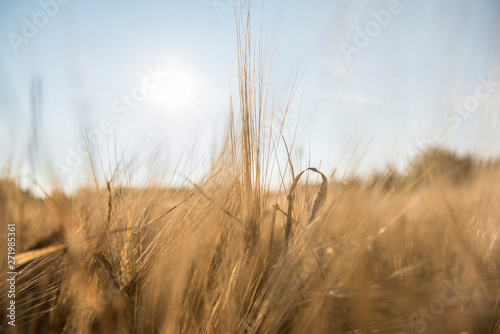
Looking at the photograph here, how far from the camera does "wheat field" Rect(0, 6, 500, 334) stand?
52 cm

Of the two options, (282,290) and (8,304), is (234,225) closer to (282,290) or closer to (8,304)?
(282,290)

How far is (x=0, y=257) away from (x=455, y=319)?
94 cm

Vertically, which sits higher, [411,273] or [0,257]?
[0,257]

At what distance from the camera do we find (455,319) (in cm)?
52

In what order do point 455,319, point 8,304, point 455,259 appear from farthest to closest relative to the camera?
point 455,259 → point 8,304 → point 455,319

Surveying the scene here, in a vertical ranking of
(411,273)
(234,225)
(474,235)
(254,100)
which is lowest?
(411,273)

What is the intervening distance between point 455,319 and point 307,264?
273 millimetres

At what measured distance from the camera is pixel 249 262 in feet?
1.98

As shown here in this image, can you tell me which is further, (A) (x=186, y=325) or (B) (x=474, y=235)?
(B) (x=474, y=235)

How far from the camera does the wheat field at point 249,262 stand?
52 cm

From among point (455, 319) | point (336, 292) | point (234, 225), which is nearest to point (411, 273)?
point (455, 319)

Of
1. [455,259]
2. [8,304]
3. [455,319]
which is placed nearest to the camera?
[455,319]

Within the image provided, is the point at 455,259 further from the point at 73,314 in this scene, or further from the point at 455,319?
the point at 73,314

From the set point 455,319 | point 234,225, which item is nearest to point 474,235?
point 455,319
